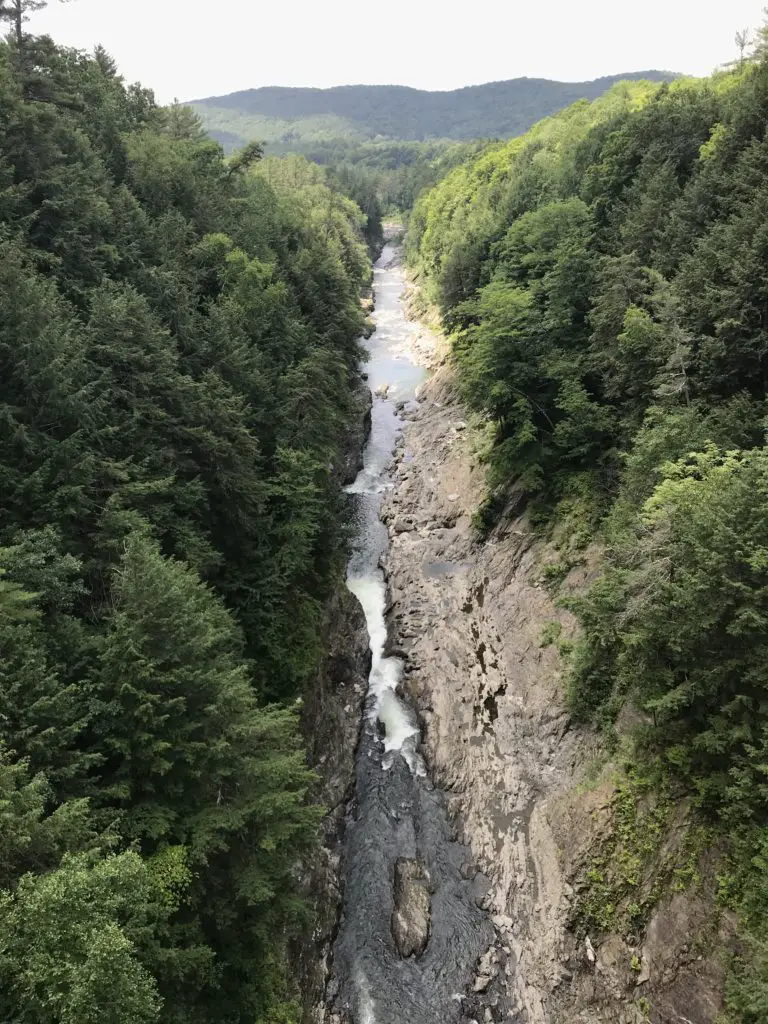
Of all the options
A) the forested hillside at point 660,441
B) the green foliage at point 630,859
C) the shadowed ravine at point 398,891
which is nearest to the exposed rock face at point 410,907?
the shadowed ravine at point 398,891

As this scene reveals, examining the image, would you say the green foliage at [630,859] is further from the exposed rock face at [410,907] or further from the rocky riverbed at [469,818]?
the exposed rock face at [410,907]

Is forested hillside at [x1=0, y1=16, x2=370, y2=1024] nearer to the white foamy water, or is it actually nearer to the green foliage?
the white foamy water

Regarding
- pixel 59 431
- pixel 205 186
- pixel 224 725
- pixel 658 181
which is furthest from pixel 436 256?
pixel 224 725

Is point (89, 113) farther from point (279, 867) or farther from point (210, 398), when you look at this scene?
point (279, 867)

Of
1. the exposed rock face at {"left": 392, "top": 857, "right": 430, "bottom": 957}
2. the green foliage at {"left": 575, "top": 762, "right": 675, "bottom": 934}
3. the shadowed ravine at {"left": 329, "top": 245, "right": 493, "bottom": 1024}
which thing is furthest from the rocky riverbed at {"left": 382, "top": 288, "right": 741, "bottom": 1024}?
the exposed rock face at {"left": 392, "top": 857, "right": 430, "bottom": 957}

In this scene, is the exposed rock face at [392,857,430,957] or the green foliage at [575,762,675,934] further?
the exposed rock face at [392,857,430,957]

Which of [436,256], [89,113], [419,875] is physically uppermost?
[89,113]
